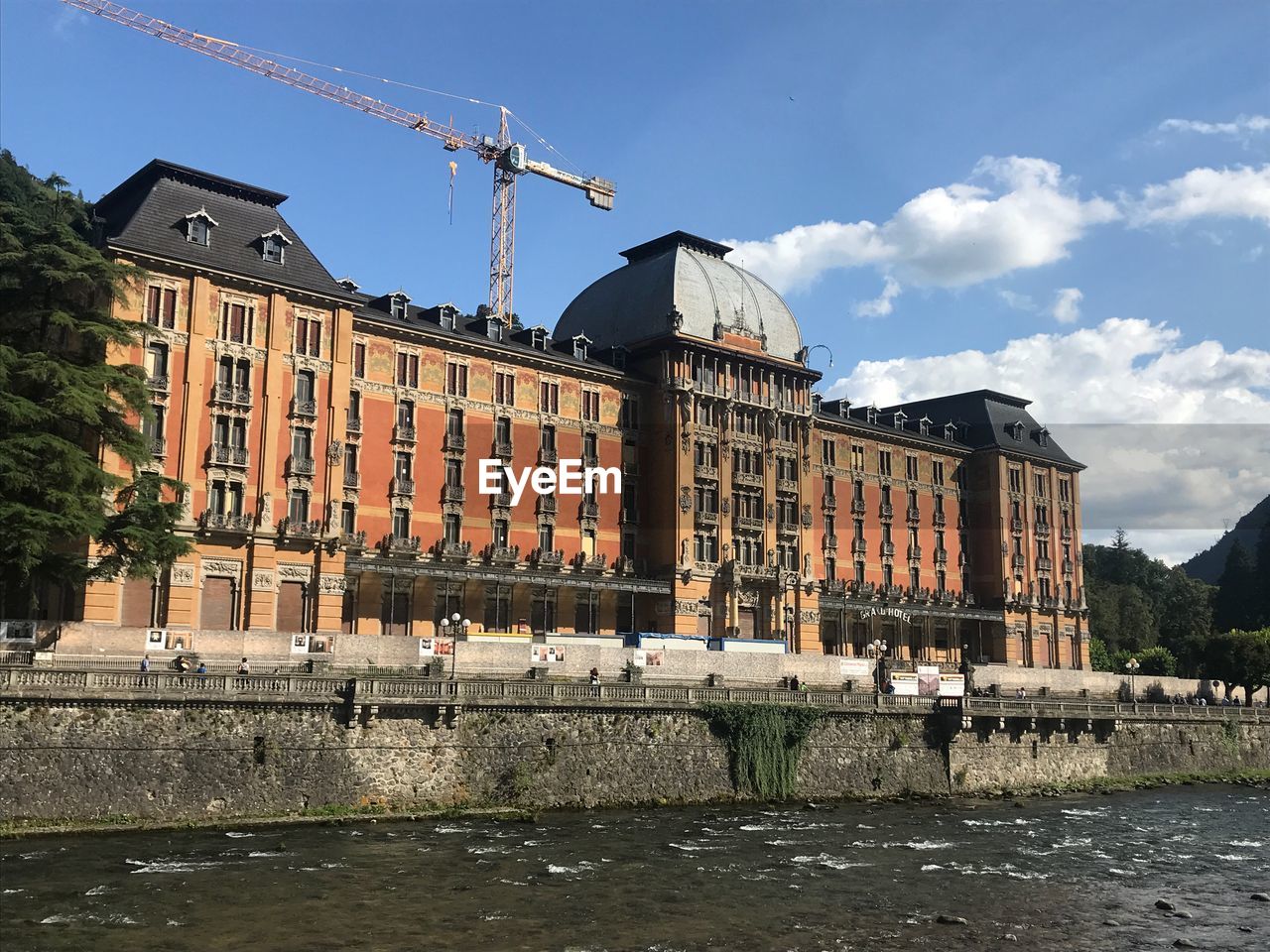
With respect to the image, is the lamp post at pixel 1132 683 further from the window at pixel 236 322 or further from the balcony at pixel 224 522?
the window at pixel 236 322

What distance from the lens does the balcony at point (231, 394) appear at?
66250 mm

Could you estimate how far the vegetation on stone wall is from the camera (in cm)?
5709

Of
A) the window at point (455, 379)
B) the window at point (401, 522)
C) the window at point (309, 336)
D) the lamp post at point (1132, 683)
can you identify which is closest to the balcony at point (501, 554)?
the window at point (401, 522)

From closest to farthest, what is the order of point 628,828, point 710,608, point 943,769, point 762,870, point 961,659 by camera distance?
1. point 762,870
2. point 628,828
3. point 943,769
4. point 710,608
5. point 961,659

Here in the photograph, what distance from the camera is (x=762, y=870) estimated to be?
134 feet

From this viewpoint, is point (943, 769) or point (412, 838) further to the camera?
point (943, 769)

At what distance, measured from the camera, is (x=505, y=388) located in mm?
81062

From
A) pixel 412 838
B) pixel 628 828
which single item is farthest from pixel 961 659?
pixel 412 838

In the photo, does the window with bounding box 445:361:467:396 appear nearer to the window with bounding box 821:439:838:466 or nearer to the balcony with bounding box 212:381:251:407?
the balcony with bounding box 212:381:251:407

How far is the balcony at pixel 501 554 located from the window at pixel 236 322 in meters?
20.2

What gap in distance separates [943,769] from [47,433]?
45.2 meters

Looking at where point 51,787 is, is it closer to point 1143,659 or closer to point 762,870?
point 762,870

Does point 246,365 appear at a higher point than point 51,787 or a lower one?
higher

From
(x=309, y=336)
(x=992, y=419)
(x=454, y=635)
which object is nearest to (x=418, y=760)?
(x=454, y=635)
